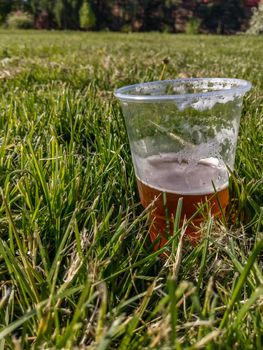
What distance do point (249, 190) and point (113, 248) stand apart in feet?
1.58

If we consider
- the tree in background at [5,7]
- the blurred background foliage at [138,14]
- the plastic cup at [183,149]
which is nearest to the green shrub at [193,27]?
the blurred background foliage at [138,14]

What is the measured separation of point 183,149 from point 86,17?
136ft

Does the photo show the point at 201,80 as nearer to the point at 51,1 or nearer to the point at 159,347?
the point at 159,347

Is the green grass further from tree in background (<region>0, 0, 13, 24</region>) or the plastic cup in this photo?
tree in background (<region>0, 0, 13, 24</region>)

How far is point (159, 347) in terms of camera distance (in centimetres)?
54

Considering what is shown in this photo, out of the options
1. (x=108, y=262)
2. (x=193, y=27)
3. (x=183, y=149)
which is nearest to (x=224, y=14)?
(x=193, y=27)

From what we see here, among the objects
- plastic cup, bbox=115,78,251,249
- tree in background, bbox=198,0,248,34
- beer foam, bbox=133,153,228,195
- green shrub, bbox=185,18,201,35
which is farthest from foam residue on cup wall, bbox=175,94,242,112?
tree in background, bbox=198,0,248,34

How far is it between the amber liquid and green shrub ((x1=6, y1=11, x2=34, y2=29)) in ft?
125

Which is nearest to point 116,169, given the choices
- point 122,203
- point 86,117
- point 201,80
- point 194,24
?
point 122,203

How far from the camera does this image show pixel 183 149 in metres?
1.05

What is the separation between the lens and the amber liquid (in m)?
0.97

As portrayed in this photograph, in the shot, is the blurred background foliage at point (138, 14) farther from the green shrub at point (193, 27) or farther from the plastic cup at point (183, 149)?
the plastic cup at point (183, 149)

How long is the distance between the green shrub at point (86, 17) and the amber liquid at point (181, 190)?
40858 millimetres

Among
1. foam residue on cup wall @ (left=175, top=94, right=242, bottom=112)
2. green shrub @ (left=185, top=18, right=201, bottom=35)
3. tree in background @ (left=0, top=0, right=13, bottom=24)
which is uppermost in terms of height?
tree in background @ (left=0, top=0, right=13, bottom=24)
